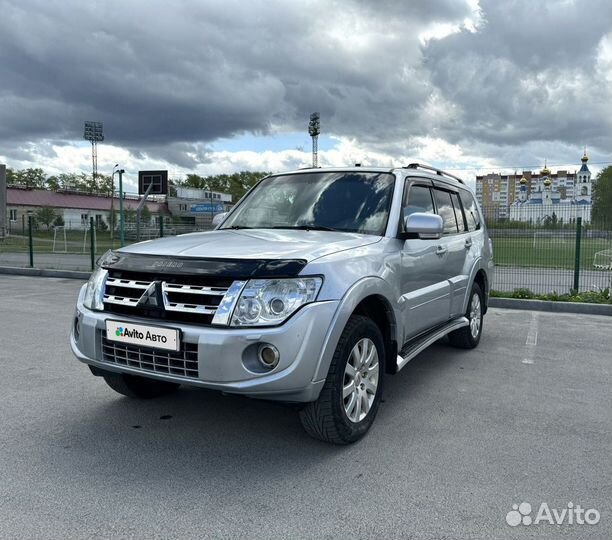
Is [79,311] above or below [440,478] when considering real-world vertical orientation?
above

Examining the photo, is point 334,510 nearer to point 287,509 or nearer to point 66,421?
point 287,509

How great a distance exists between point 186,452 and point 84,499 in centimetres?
70

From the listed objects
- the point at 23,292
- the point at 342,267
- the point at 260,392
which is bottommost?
the point at 23,292

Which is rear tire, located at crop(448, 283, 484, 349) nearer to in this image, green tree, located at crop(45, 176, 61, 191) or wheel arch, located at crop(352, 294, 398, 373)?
wheel arch, located at crop(352, 294, 398, 373)

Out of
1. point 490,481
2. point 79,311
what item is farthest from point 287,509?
point 79,311

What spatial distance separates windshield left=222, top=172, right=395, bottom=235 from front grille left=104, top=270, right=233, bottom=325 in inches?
53.6

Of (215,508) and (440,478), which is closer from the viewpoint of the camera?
(215,508)

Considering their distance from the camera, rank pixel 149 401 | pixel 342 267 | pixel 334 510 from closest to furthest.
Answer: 1. pixel 334 510
2. pixel 342 267
3. pixel 149 401

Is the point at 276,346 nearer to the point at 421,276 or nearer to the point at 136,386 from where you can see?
the point at 136,386

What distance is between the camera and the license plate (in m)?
3.14

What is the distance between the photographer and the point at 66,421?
3.91m

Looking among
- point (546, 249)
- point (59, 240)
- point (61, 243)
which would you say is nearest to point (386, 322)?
point (546, 249)

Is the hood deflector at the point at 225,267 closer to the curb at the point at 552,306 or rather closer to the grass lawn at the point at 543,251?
the curb at the point at 552,306

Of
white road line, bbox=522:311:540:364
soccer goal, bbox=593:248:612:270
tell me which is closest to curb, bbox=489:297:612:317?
white road line, bbox=522:311:540:364
